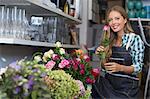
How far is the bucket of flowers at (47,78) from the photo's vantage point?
0.83 meters

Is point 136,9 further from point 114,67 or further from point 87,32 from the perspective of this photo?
point 114,67

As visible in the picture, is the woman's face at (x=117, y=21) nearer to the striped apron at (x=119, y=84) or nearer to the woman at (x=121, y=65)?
the woman at (x=121, y=65)

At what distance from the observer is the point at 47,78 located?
1.15 m

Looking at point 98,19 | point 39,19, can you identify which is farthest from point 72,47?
point 98,19

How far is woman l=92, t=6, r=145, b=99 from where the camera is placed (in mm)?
2111

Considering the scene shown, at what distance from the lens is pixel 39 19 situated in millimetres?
2176

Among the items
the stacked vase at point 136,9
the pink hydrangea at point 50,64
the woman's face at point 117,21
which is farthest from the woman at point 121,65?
the stacked vase at point 136,9

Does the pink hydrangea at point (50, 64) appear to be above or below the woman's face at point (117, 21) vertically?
below

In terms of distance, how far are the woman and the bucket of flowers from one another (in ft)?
1.13

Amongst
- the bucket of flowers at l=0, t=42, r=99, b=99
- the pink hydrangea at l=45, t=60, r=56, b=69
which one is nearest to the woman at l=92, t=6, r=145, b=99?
the bucket of flowers at l=0, t=42, r=99, b=99

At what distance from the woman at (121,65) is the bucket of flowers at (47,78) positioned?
0.34 m

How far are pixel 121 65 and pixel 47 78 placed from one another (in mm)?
1065

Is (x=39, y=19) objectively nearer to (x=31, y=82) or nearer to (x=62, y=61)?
(x=62, y=61)

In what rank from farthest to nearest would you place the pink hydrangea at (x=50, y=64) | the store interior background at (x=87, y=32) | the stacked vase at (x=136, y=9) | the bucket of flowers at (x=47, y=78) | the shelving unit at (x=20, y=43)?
the stacked vase at (x=136, y=9)
the store interior background at (x=87, y=32)
the shelving unit at (x=20, y=43)
the pink hydrangea at (x=50, y=64)
the bucket of flowers at (x=47, y=78)
